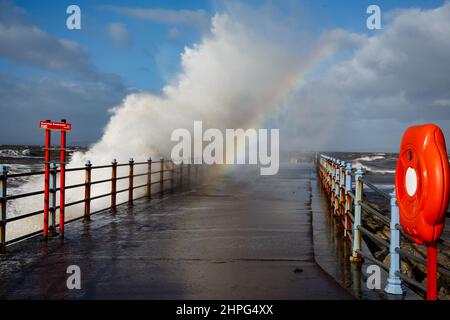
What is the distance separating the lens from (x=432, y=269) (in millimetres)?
3498

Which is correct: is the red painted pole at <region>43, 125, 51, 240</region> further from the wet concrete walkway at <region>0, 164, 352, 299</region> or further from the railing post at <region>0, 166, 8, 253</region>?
the railing post at <region>0, 166, 8, 253</region>

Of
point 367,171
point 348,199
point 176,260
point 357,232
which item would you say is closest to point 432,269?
point 357,232

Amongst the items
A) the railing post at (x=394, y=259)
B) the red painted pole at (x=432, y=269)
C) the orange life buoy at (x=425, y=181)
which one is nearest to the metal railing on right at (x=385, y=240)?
the railing post at (x=394, y=259)

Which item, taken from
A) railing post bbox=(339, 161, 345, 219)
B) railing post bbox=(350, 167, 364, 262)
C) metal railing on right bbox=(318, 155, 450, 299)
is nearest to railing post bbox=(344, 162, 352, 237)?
metal railing on right bbox=(318, 155, 450, 299)

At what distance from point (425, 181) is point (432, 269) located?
2.83 feet

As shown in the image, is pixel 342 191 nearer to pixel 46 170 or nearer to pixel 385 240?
pixel 385 240

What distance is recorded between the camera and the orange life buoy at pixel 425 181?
2994 millimetres

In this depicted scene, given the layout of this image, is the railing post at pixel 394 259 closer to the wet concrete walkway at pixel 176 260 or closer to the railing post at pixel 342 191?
the wet concrete walkway at pixel 176 260

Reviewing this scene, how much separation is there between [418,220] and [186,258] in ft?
11.8

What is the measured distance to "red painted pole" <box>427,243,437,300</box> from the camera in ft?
11.4

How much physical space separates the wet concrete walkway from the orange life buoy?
151cm
